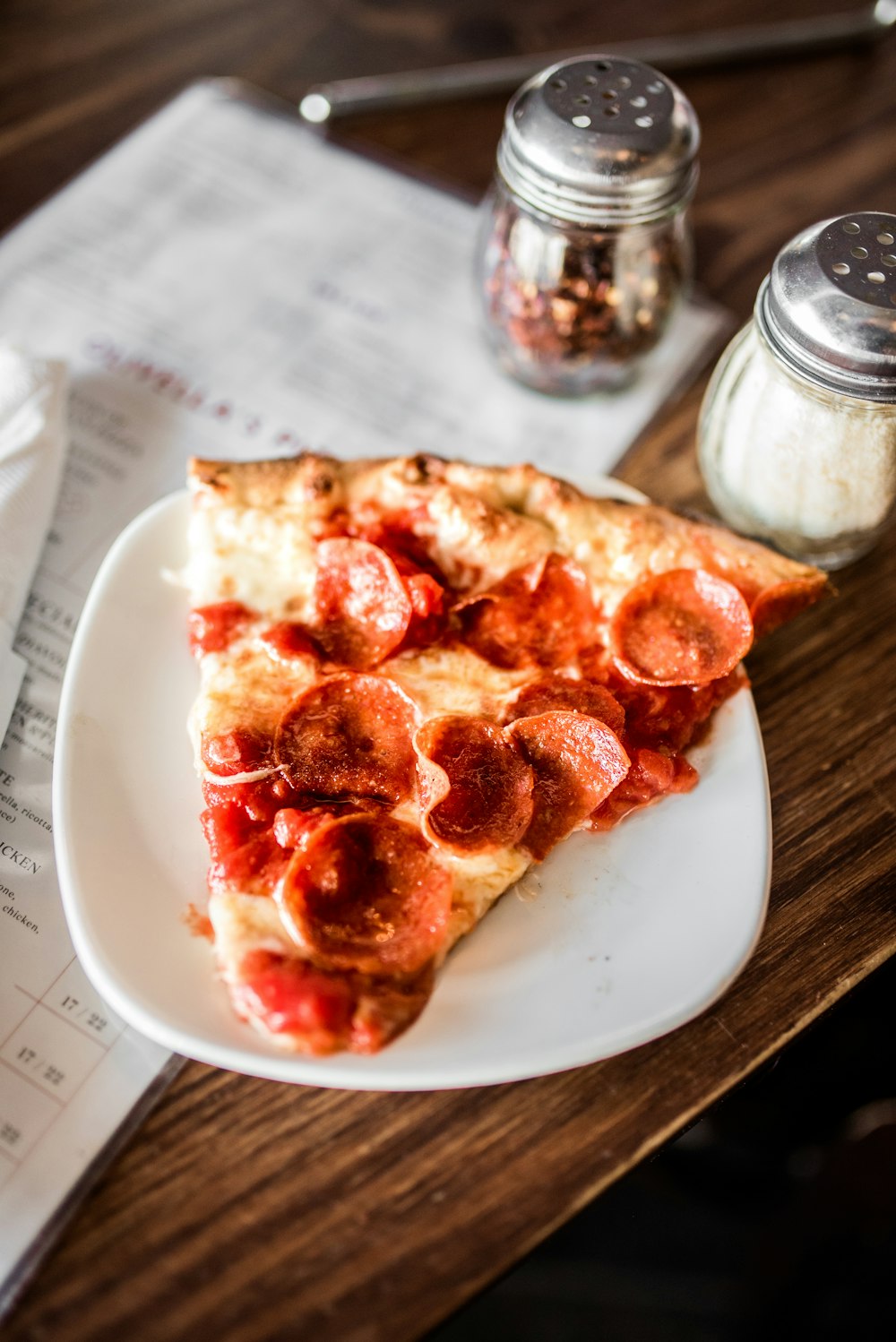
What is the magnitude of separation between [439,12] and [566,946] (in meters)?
1.78

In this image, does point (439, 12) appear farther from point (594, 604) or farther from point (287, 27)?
point (594, 604)

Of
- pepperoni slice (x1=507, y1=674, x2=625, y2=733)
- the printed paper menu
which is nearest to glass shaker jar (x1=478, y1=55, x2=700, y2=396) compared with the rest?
the printed paper menu

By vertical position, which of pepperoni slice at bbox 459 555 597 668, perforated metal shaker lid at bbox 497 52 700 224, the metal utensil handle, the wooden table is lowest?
the wooden table

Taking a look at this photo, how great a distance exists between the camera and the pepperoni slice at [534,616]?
115cm

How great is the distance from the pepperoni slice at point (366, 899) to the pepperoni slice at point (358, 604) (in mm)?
205

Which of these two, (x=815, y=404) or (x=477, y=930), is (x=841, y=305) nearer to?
(x=815, y=404)

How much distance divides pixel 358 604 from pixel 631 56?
1.32 meters

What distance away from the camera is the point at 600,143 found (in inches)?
46.3

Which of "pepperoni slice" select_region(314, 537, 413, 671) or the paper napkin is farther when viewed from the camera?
the paper napkin

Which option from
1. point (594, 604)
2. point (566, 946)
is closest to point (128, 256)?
point (594, 604)

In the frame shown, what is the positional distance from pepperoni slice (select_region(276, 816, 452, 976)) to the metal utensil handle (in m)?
1.40

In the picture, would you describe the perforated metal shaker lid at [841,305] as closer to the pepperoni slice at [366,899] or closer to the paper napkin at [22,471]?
the pepperoni slice at [366,899]

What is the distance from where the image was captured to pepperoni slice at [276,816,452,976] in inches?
36.8

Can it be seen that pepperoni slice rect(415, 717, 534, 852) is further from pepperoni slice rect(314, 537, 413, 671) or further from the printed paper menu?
the printed paper menu
